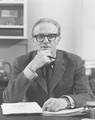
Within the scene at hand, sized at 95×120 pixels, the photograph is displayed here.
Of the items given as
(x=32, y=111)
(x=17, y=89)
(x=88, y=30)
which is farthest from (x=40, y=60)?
(x=88, y=30)

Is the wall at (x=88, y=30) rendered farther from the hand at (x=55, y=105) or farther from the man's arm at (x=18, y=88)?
the hand at (x=55, y=105)

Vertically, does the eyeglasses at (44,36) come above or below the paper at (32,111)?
above

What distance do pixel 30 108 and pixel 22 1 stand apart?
2.20 m

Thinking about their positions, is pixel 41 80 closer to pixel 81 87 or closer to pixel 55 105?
pixel 81 87

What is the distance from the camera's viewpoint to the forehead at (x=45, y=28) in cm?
194

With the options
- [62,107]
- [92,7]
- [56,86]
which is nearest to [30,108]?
[62,107]

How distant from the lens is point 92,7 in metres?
3.71

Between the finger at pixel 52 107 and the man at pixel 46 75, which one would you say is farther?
the man at pixel 46 75

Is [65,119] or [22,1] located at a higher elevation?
[22,1]

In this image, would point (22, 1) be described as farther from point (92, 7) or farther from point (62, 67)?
point (62, 67)

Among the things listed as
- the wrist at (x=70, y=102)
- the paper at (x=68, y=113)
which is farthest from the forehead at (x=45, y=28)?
the paper at (x=68, y=113)

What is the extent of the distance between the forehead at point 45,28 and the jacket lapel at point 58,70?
188mm

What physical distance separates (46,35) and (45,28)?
2.5 inches

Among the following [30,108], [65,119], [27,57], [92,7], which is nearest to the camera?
[65,119]
